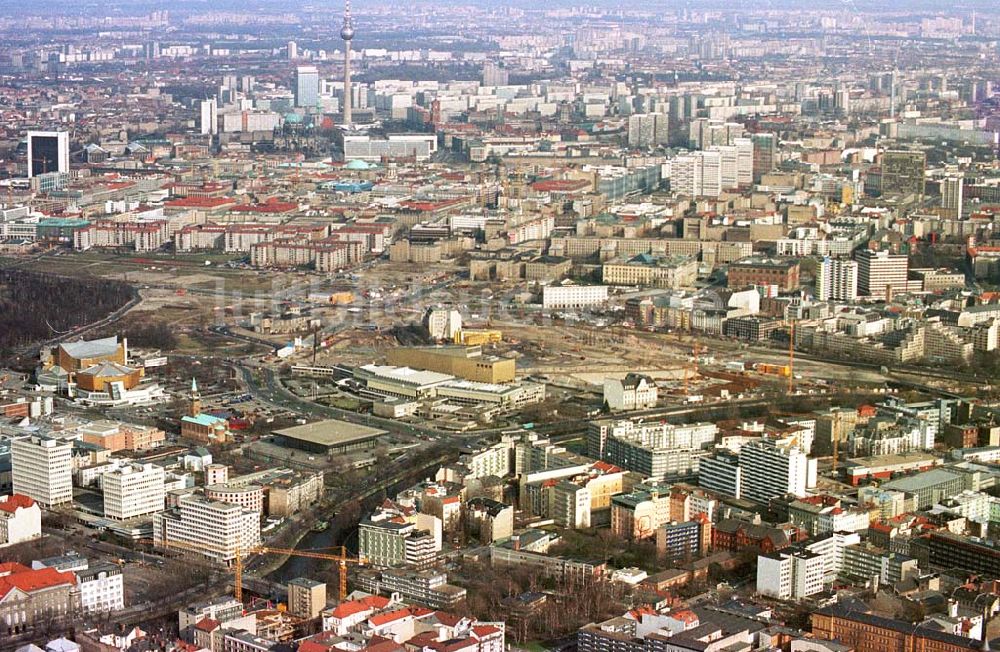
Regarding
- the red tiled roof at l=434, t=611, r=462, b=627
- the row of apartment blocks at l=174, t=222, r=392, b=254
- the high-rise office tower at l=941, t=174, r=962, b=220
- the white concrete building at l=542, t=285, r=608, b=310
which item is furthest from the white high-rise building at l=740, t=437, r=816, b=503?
the high-rise office tower at l=941, t=174, r=962, b=220

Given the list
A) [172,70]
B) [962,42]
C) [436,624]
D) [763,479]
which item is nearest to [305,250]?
[763,479]

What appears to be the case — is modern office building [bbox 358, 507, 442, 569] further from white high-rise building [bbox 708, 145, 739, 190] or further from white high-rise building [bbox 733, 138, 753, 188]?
white high-rise building [bbox 733, 138, 753, 188]

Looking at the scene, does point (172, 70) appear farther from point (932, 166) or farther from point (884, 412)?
point (884, 412)

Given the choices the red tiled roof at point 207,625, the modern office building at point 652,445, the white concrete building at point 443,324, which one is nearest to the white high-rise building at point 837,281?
the white concrete building at point 443,324

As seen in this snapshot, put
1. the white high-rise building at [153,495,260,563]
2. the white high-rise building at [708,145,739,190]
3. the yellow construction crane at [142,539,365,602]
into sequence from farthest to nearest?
the white high-rise building at [708,145,739,190] → the white high-rise building at [153,495,260,563] → the yellow construction crane at [142,539,365,602]

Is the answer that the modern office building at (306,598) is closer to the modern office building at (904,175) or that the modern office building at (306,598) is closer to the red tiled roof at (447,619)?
the red tiled roof at (447,619)

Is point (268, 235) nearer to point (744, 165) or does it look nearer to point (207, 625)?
point (744, 165)
